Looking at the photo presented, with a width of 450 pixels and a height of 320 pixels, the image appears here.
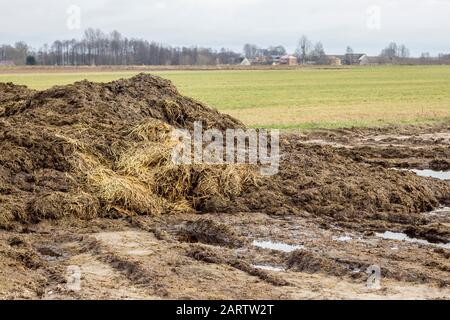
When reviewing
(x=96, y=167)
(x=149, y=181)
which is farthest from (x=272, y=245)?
(x=96, y=167)

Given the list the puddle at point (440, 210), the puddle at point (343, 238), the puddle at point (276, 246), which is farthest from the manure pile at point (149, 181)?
the puddle at point (276, 246)

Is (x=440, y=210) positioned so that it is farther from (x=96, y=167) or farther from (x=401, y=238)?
(x=96, y=167)

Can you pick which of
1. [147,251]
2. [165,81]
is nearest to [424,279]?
[147,251]

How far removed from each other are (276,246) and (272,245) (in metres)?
0.08

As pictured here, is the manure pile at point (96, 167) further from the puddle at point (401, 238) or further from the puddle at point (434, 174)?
the puddle at point (434, 174)

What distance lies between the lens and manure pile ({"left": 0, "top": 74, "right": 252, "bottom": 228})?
10523 mm

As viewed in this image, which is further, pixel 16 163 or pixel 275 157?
pixel 275 157

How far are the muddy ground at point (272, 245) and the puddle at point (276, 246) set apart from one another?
0.02m

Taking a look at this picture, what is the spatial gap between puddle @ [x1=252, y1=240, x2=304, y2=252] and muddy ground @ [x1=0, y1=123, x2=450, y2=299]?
0.02 metres

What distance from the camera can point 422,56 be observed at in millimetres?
159625

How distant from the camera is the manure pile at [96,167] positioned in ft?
34.5

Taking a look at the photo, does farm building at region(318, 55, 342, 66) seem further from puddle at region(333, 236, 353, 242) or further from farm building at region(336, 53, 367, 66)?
puddle at region(333, 236, 353, 242)
